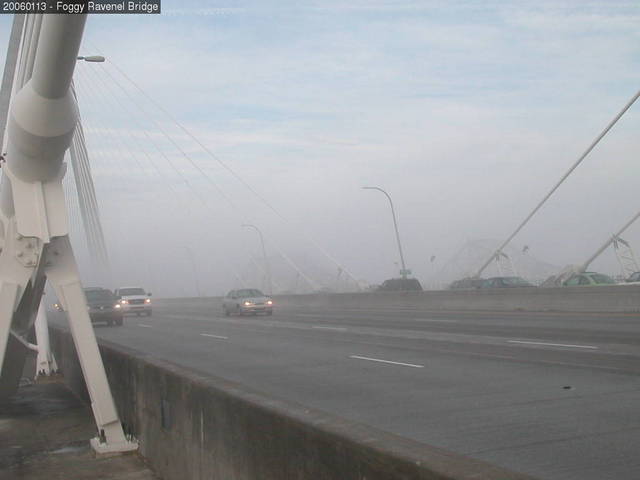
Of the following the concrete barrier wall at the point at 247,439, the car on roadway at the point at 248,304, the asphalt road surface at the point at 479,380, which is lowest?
the asphalt road surface at the point at 479,380

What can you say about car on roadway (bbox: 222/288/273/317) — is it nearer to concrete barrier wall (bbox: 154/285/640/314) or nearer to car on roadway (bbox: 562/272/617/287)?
concrete barrier wall (bbox: 154/285/640/314)

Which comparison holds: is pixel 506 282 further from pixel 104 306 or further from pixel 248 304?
pixel 104 306

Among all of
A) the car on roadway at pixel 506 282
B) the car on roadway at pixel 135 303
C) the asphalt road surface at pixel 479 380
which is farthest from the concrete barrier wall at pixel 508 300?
the car on roadway at pixel 135 303

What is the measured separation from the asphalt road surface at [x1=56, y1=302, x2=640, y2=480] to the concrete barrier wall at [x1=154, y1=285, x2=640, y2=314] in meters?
2.75

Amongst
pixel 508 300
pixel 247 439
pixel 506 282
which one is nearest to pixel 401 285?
pixel 506 282

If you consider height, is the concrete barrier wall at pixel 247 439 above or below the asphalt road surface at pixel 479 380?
above

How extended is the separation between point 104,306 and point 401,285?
21163mm

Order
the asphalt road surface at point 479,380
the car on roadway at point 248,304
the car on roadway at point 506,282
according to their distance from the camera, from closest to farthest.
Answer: the asphalt road surface at point 479,380, the car on roadway at point 506,282, the car on roadway at point 248,304

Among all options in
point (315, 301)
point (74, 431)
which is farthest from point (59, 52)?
point (315, 301)

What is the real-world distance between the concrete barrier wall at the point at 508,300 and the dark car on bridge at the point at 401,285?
4.53 m

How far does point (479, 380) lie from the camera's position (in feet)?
44.0

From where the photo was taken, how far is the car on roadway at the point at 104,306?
39.4m

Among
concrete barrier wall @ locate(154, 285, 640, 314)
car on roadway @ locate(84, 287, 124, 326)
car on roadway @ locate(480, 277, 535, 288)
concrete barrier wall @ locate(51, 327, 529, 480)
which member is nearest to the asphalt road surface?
concrete barrier wall @ locate(51, 327, 529, 480)

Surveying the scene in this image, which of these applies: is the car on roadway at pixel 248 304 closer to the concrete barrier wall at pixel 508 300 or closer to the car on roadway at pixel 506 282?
the concrete barrier wall at pixel 508 300
